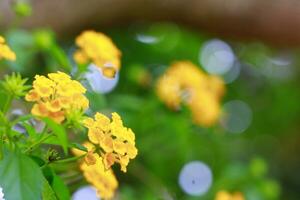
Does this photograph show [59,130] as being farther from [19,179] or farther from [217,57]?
[217,57]

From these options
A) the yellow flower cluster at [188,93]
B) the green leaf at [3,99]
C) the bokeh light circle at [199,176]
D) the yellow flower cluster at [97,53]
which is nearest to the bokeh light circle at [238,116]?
A: the bokeh light circle at [199,176]

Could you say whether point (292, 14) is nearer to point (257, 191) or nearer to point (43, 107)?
point (257, 191)

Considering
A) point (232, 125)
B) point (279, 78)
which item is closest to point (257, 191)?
point (232, 125)

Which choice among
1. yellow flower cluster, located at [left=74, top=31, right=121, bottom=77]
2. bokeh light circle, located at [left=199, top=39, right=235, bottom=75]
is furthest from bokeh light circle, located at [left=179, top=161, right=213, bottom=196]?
bokeh light circle, located at [left=199, top=39, right=235, bottom=75]

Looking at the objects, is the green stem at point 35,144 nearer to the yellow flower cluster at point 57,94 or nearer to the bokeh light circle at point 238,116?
the yellow flower cluster at point 57,94

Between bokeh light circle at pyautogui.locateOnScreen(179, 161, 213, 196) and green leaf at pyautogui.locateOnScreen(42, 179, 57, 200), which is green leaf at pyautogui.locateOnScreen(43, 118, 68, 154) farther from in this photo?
bokeh light circle at pyautogui.locateOnScreen(179, 161, 213, 196)

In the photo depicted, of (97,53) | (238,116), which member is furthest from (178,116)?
(238,116)
